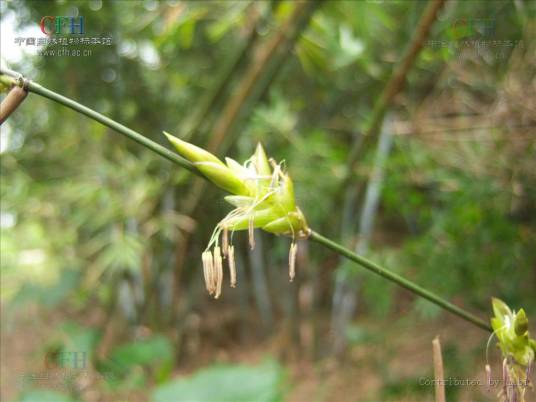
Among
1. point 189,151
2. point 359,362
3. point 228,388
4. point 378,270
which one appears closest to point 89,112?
point 189,151

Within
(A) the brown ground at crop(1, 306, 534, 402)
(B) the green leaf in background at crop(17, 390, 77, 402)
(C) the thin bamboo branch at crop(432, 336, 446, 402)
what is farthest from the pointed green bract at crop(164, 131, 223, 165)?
(B) the green leaf in background at crop(17, 390, 77, 402)

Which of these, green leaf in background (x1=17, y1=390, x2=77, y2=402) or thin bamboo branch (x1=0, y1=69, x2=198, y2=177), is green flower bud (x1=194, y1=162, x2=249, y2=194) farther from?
green leaf in background (x1=17, y1=390, x2=77, y2=402)

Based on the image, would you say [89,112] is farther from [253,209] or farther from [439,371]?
[439,371]

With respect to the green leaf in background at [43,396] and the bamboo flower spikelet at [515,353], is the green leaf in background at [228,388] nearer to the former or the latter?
the green leaf in background at [43,396]

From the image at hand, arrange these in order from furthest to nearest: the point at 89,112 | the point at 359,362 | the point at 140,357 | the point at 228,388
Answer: the point at 359,362 < the point at 140,357 < the point at 228,388 < the point at 89,112

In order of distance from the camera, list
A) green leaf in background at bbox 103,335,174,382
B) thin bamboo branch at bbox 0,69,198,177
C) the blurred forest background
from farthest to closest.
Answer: green leaf in background at bbox 103,335,174,382 < the blurred forest background < thin bamboo branch at bbox 0,69,198,177

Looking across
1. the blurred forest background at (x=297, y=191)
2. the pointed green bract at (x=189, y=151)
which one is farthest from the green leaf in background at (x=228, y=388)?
the pointed green bract at (x=189, y=151)

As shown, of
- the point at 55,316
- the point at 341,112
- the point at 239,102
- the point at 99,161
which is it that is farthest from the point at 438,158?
the point at 55,316

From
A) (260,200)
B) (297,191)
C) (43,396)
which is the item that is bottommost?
(43,396)

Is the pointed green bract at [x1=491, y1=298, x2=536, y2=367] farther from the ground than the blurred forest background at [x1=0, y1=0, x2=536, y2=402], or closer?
closer
